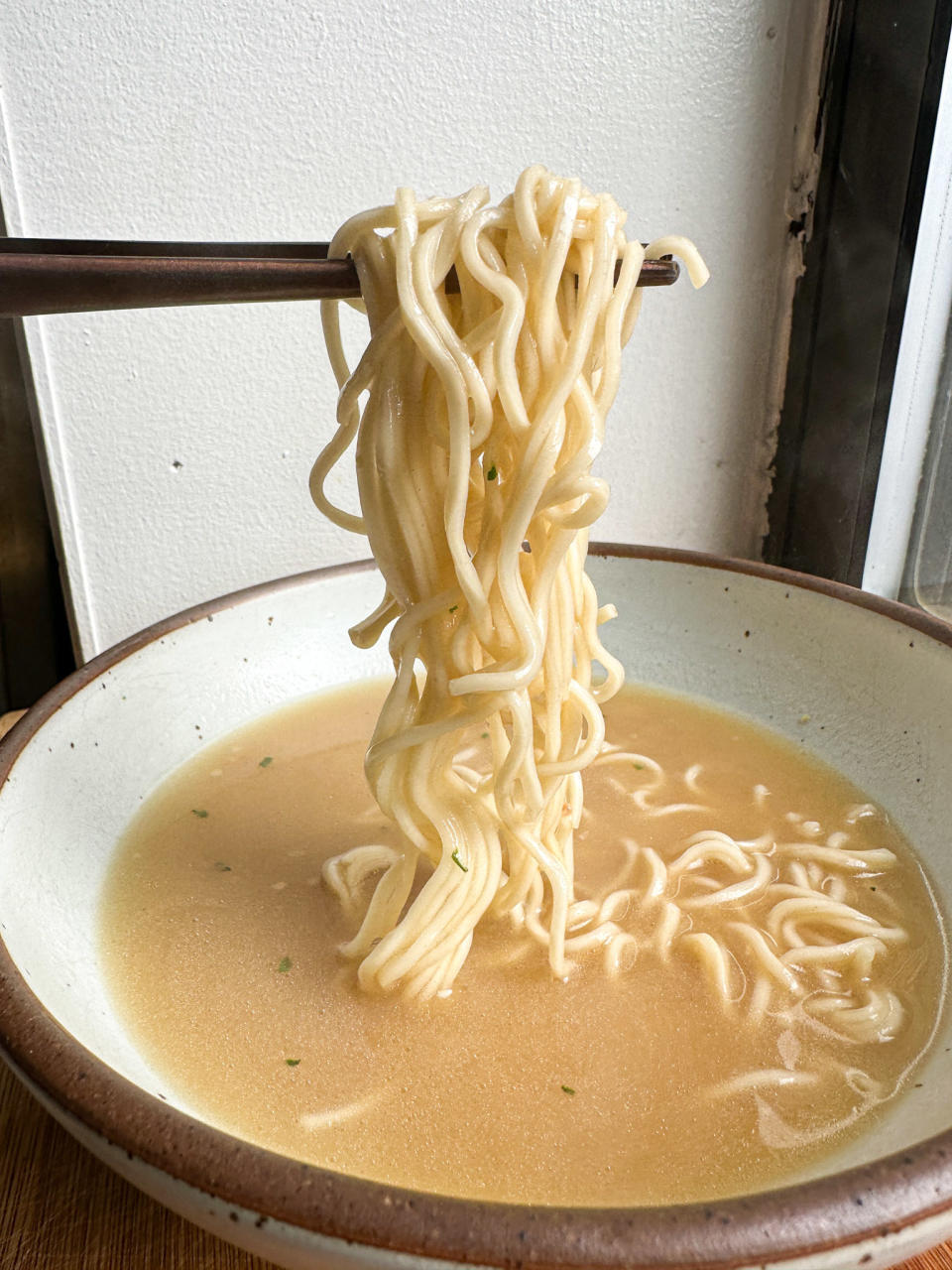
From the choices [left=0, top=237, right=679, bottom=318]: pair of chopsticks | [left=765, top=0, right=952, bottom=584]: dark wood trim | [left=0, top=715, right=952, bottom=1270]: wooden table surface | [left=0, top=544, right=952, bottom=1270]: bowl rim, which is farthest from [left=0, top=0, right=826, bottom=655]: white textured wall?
[left=0, top=544, right=952, bottom=1270]: bowl rim

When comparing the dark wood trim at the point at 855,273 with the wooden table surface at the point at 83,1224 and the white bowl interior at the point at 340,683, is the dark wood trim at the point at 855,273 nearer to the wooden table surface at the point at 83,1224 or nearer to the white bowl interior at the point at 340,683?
the white bowl interior at the point at 340,683

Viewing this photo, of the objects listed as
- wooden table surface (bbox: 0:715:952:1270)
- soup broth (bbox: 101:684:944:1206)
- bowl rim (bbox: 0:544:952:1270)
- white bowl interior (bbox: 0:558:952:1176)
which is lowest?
wooden table surface (bbox: 0:715:952:1270)

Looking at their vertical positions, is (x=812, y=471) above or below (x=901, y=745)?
above

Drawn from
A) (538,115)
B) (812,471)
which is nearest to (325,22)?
(538,115)

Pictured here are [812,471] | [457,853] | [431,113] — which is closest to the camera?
[457,853]

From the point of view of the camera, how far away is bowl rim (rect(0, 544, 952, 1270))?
25.9 inches

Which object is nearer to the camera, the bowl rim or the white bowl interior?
the bowl rim

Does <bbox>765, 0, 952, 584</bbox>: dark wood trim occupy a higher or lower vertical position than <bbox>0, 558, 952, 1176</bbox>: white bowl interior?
higher

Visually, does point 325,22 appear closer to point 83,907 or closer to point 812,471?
point 812,471

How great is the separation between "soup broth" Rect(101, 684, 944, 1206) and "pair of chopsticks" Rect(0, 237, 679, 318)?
770 millimetres

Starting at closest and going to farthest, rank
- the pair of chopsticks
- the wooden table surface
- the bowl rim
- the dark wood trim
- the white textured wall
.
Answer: the bowl rim, the pair of chopsticks, the wooden table surface, the white textured wall, the dark wood trim

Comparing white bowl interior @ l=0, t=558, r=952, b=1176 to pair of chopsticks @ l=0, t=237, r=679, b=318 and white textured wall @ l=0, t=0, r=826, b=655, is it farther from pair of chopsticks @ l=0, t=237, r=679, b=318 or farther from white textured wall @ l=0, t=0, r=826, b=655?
pair of chopsticks @ l=0, t=237, r=679, b=318

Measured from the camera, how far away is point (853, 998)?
118 cm

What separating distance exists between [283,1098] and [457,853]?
330 millimetres
